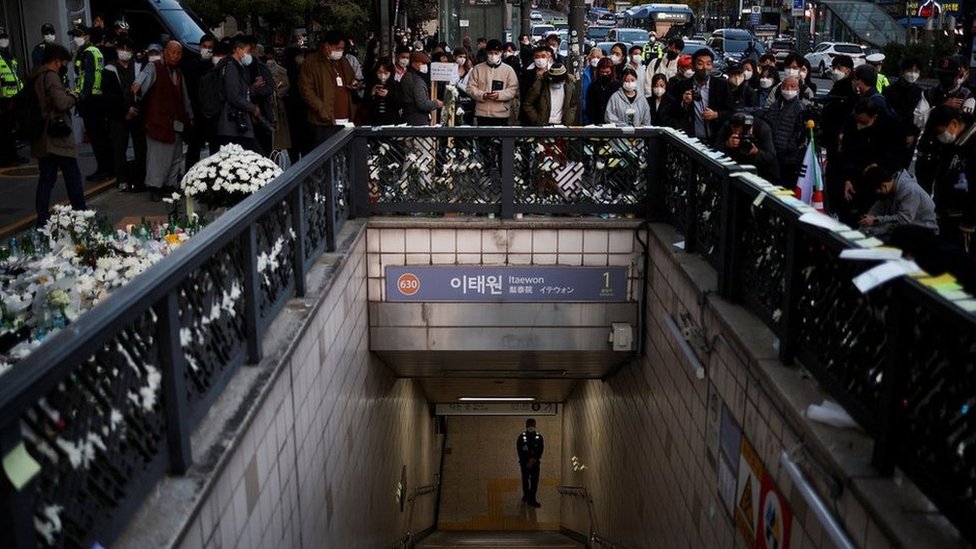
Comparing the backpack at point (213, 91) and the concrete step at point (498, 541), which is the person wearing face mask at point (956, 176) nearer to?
the backpack at point (213, 91)

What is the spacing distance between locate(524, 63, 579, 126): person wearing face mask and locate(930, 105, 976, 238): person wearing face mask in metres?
4.16

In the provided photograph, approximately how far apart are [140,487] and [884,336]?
9.42ft

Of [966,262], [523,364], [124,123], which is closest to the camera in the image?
[966,262]

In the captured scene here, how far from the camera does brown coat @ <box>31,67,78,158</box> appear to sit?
9.09 m

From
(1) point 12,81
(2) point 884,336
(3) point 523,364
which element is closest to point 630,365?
(3) point 523,364

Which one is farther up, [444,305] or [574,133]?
[574,133]

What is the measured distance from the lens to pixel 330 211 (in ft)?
23.9

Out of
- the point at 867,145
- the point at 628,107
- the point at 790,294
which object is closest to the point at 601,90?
the point at 628,107

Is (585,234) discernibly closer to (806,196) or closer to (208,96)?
(806,196)

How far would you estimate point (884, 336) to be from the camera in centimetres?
385

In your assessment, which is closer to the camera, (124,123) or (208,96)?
(208,96)

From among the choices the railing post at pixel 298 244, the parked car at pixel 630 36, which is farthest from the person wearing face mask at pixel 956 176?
the parked car at pixel 630 36

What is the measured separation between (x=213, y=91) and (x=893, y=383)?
825 centimetres

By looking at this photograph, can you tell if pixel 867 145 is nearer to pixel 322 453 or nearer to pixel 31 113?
pixel 322 453
